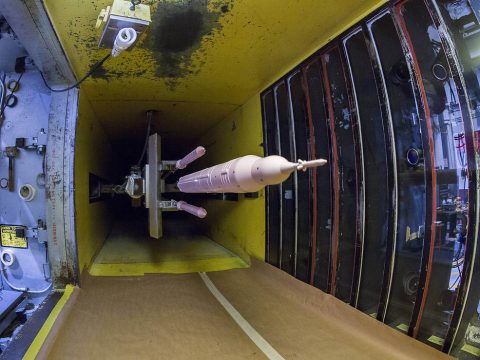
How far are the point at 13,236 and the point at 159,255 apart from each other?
1451mm

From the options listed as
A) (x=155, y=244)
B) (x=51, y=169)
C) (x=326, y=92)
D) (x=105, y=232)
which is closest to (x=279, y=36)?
(x=326, y=92)

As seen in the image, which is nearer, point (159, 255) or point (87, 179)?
point (87, 179)

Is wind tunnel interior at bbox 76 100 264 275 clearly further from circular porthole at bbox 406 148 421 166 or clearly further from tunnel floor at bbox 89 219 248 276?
circular porthole at bbox 406 148 421 166

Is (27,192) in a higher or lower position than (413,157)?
lower

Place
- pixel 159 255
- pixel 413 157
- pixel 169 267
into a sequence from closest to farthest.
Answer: pixel 413 157 < pixel 169 267 < pixel 159 255

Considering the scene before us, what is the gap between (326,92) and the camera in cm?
224

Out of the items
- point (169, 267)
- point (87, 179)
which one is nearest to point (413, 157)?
point (169, 267)

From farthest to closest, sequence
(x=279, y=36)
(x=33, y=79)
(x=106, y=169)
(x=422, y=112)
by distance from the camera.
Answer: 1. (x=106, y=169)
2. (x=33, y=79)
3. (x=279, y=36)
4. (x=422, y=112)

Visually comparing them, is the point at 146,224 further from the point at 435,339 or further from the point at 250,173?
the point at 435,339

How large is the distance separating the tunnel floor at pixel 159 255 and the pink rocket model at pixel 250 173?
57.7 inches

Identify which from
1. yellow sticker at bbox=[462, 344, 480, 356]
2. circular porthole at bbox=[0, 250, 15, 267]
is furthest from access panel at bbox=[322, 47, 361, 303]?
circular porthole at bbox=[0, 250, 15, 267]

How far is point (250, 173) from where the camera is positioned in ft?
4.70

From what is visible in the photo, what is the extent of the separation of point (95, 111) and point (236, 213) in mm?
1849

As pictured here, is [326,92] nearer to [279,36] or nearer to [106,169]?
[279,36]
